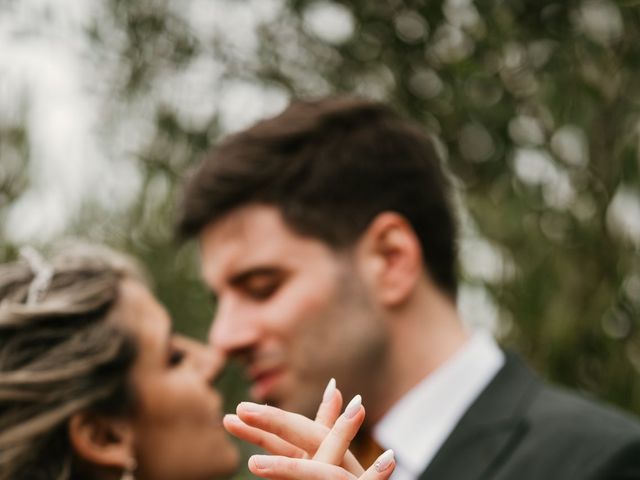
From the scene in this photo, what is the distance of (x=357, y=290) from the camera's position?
3.08m

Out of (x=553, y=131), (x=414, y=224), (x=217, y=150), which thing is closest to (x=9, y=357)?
(x=217, y=150)

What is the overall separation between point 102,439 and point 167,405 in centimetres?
25

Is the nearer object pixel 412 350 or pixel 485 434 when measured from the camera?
pixel 485 434

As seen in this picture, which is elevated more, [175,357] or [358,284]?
[358,284]

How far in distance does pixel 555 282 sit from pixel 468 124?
0.63 m

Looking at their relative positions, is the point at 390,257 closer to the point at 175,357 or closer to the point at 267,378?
the point at 267,378

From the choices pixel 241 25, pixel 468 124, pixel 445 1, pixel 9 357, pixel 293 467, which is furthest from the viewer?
pixel 241 25

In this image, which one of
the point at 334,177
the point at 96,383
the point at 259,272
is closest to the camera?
the point at 96,383

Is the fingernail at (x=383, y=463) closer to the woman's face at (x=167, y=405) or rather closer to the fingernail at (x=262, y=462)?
the fingernail at (x=262, y=462)

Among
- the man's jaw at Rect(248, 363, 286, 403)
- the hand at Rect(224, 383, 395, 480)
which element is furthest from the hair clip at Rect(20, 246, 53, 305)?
the hand at Rect(224, 383, 395, 480)

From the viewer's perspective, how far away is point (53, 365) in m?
2.91

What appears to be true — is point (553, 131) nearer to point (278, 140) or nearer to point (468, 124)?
point (468, 124)

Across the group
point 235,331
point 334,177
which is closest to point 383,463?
point 235,331

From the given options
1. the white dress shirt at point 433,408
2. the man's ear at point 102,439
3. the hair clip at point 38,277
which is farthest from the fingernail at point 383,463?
the hair clip at point 38,277
